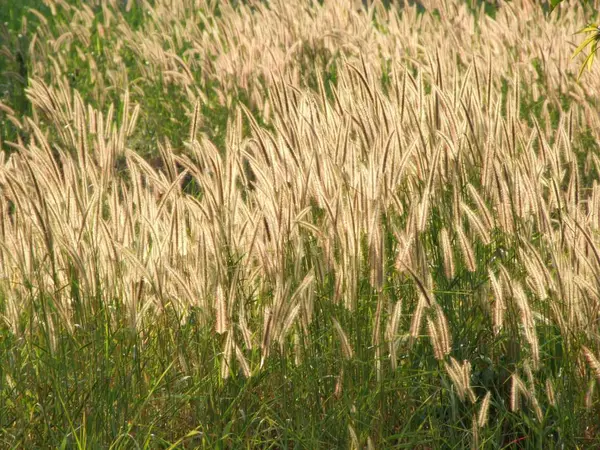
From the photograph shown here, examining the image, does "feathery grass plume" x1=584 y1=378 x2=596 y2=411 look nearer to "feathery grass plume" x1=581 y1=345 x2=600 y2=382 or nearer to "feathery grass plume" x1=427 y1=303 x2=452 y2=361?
"feathery grass plume" x1=581 y1=345 x2=600 y2=382

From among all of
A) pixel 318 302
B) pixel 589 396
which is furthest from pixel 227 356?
pixel 589 396

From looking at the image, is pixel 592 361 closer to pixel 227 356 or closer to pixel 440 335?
pixel 440 335

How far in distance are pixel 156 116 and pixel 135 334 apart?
3879mm

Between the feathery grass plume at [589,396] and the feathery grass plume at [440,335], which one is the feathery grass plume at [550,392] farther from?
the feathery grass plume at [440,335]

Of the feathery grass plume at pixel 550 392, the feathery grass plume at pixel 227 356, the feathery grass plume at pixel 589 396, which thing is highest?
the feathery grass plume at pixel 227 356

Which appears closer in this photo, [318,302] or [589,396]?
[589,396]

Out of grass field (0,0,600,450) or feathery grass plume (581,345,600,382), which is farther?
grass field (0,0,600,450)

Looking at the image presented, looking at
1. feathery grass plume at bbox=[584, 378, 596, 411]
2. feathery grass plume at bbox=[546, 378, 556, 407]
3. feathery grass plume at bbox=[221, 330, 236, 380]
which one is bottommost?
feathery grass plume at bbox=[584, 378, 596, 411]

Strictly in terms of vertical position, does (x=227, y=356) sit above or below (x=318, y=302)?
above

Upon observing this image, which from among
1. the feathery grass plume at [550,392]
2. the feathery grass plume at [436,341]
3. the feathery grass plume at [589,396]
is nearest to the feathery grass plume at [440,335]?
the feathery grass plume at [436,341]

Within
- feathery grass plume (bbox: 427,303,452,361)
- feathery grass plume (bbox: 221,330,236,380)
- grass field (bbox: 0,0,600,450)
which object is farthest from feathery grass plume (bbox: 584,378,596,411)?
feathery grass plume (bbox: 221,330,236,380)

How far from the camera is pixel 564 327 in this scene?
2.67 m

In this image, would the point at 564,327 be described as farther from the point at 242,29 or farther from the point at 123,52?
the point at 123,52

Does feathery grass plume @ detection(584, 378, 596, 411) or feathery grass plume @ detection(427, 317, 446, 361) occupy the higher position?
feathery grass plume @ detection(427, 317, 446, 361)
